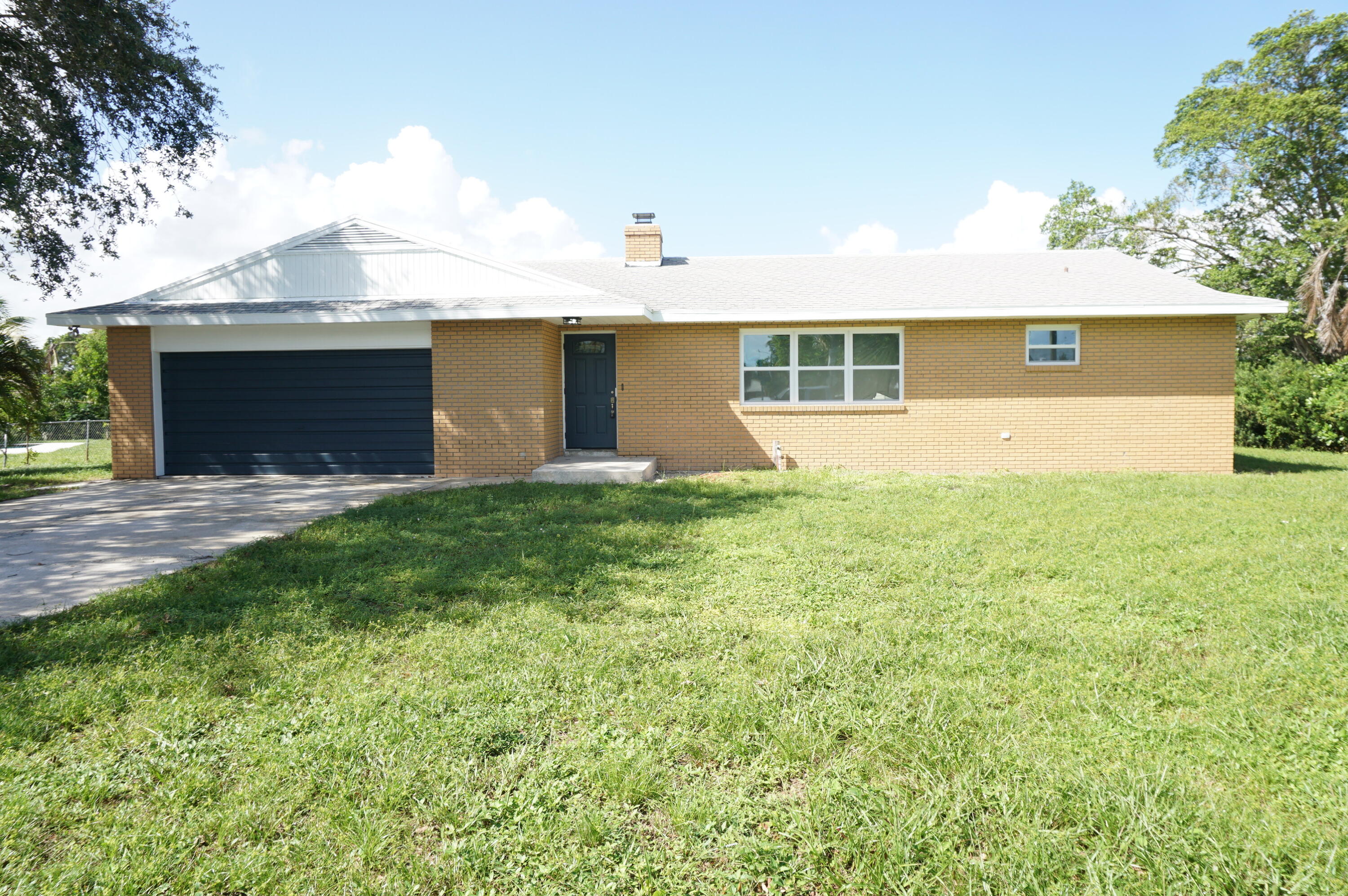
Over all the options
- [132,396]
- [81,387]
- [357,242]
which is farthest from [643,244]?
[81,387]

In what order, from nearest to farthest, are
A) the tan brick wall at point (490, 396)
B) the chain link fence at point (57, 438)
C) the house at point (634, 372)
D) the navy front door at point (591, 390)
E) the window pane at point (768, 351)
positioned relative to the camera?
the tan brick wall at point (490, 396) < the house at point (634, 372) < the window pane at point (768, 351) < the navy front door at point (591, 390) < the chain link fence at point (57, 438)

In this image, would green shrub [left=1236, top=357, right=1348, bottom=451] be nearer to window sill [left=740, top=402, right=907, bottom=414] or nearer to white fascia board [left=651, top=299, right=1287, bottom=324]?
white fascia board [left=651, top=299, right=1287, bottom=324]

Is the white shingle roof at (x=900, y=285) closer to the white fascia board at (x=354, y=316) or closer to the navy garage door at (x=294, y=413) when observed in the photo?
the white fascia board at (x=354, y=316)

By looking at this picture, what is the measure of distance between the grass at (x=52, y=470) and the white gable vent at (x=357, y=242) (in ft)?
17.5

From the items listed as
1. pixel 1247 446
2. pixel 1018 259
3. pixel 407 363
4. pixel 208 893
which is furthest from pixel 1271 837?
pixel 1247 446

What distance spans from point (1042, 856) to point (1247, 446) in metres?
20.4

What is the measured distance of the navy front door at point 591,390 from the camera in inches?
529

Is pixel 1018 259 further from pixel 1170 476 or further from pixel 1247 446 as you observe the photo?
pixel 1247 446

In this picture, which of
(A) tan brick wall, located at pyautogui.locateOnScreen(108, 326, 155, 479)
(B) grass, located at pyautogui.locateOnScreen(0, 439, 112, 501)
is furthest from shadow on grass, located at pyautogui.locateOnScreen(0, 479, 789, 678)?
(B) grass, located at pyautogui.locateOnScreen(0, 439, 112, 501)

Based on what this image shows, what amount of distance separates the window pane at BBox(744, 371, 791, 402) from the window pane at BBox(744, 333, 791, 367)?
145mm

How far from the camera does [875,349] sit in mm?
13102

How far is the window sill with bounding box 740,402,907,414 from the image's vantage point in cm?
1302

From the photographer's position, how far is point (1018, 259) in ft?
52.9

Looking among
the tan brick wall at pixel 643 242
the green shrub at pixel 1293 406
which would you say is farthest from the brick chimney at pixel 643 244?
the green shrub at pixel 1293 406
